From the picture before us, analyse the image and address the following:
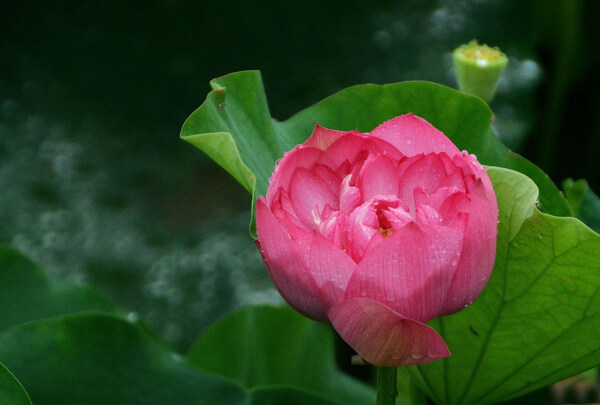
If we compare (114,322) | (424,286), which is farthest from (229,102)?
(424,286)

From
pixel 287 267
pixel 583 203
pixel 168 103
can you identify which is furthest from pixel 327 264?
pixel 168 103

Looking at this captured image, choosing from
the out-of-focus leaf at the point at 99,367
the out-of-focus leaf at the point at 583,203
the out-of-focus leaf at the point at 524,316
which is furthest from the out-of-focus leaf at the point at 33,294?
the out-of-focus leaf at the point at 583,203

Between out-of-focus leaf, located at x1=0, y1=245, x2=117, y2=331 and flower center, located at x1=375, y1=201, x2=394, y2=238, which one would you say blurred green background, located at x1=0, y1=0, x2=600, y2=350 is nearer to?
out-of-focus leaf, located at x1=0, y1=245, x2=117, y2=331

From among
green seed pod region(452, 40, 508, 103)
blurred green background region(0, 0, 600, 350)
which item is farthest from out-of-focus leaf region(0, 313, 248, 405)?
blurred green background region(0, 0, 600, 350)

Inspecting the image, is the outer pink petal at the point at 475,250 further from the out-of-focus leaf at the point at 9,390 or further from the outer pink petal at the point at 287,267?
the out-of-focus leaf at the point at 9,390

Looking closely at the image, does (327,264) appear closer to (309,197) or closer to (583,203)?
(309,197)

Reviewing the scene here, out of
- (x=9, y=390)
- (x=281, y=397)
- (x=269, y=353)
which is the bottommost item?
(x=269, y=353)

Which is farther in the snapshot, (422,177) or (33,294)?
(33,294)
